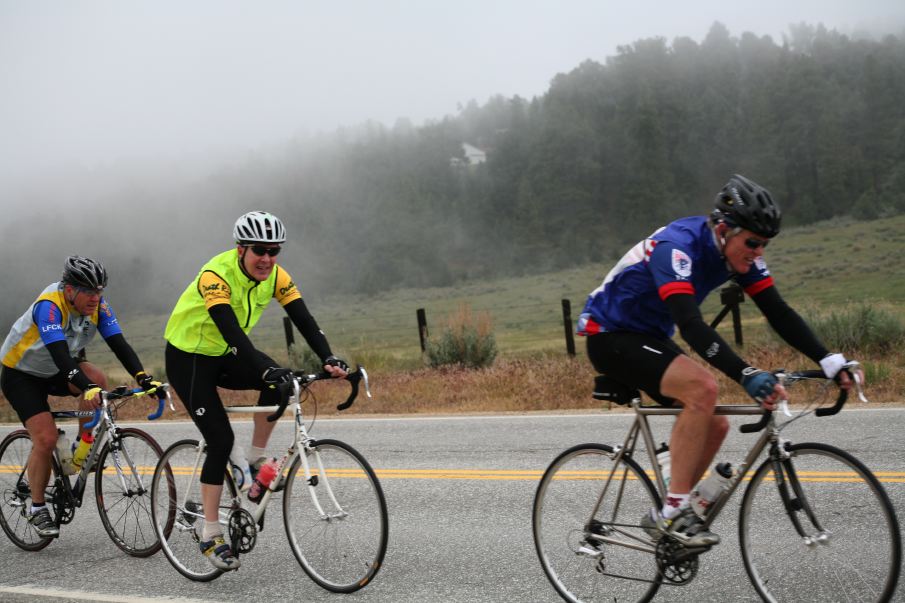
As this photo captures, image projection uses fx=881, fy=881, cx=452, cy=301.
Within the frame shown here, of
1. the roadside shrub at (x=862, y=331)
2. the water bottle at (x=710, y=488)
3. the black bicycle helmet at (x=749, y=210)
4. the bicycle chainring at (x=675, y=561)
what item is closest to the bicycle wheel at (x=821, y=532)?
the water bottle at (x=710, y=488)

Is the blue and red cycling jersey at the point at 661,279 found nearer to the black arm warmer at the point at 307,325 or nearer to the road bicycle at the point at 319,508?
the road bicycle at the point at 319,508

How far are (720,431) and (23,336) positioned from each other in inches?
194

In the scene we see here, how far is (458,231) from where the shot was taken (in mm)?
125125

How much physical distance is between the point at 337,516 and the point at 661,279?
7.54ft

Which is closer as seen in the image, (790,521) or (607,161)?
(790,521)

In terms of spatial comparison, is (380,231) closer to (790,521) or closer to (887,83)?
(887,83)

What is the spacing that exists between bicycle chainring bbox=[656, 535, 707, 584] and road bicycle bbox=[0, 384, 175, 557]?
3267mm

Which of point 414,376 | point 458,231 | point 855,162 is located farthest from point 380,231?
point 414,376

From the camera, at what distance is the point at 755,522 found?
408 cm

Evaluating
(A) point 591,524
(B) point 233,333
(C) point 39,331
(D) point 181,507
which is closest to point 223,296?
(B) point 233,333

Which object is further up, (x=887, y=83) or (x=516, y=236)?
(x=887, y=83)

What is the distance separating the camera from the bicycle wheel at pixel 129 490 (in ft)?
20.0

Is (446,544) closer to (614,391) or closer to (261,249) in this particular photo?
(614,391)

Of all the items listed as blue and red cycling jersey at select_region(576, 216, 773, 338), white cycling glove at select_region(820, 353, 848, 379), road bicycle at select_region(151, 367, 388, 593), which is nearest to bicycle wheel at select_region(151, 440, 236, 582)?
road bicycle at select_region(151, 367, 388, 593)
